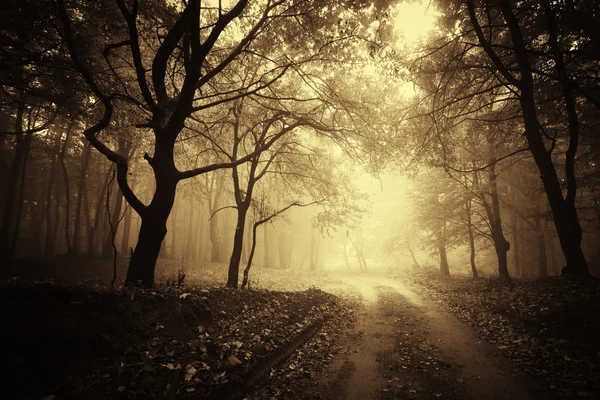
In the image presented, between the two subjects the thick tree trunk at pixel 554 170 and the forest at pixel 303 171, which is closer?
the forest at pixel 303 171

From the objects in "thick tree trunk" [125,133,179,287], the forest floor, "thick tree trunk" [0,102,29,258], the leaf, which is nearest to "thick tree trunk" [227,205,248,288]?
"thick tree trunk" [125,133,179,287]

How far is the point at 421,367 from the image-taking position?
5.69 meters

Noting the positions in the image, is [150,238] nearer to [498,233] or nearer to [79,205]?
[498,233]

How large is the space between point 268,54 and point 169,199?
18.5 feet

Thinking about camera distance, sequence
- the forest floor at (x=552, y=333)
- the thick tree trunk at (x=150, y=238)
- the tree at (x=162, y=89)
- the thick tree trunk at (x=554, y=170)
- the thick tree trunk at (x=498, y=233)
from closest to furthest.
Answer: the forest floor at (x=552, y=333)
the tree at (x=162, y=89)
the thick tree trunk at (x=150, y=238)
the thick tree trunk at (x=554, y=170)
the thick tree trunk at (x=498, y=233)

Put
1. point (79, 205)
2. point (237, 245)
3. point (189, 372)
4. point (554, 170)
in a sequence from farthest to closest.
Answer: point (79, 205) → point (237, 245) → point (554, 170) → point (189, 372)

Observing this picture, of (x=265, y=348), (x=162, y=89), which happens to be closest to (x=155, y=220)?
(x=162, y=89)

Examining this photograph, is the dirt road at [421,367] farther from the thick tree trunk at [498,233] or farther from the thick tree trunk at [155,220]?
the thick tree trunk at [498,233]

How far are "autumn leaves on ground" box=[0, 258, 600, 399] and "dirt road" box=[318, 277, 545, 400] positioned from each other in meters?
0.03

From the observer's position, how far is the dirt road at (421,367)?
15.6 feet

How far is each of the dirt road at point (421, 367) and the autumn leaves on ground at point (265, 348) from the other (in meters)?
0.03

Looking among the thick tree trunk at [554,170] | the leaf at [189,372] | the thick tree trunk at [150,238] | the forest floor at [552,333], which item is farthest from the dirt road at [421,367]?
the thick tree trunk at [150,238]

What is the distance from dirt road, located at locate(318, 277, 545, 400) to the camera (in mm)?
4758

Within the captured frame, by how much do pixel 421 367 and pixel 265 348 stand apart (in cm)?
323
